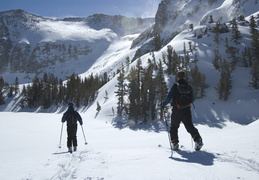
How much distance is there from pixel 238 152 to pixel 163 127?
2374 centimetres

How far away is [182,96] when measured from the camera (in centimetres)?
620

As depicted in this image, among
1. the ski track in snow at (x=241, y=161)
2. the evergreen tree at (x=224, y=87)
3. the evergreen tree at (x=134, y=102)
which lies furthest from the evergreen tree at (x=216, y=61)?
the ski track in snow at (x=241, y=161)

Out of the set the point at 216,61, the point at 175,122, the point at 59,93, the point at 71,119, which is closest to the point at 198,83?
the point at 216,61

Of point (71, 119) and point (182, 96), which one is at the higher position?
point (182, 96)

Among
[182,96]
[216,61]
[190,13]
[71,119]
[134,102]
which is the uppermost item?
[190,13]

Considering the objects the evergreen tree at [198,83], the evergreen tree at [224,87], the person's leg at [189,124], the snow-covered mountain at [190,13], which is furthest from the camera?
the snow-covered mountain at [190,13]

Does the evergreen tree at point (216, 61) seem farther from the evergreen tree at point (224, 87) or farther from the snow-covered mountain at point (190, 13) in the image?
the snow-covered mountain at point (190, 13)

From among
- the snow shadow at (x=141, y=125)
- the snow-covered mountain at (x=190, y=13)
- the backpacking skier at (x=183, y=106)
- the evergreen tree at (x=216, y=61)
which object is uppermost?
the snow-covered mountain at (x=190, y=13)

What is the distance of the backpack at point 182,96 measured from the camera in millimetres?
6172

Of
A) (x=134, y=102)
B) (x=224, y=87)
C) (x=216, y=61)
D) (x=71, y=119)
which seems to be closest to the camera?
(x=71, y=119)

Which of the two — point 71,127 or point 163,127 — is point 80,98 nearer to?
point 163,127

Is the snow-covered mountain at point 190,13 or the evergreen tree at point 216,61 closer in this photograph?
the evergreen tree at point 216,61

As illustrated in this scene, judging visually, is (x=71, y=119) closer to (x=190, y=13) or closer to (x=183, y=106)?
(x=183, y=106)

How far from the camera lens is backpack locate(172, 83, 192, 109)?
20.2ft
